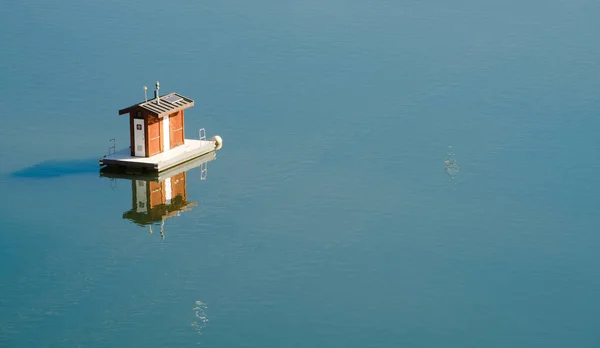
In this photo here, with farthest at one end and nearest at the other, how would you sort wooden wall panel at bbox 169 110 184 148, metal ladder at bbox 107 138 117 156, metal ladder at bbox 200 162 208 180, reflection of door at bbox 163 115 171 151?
metal ladder at bbox 107 138 117 156
wooden wall panel at bbox 169 110 184 148
metal ladder at bbox 200 162 208 180
reflection of door at bbox 163 115 171 151

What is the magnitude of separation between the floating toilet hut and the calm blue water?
1609 millimetres

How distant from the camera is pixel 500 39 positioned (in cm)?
10650

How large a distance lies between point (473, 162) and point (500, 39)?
97.1 ft

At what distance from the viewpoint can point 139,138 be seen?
75.4 m

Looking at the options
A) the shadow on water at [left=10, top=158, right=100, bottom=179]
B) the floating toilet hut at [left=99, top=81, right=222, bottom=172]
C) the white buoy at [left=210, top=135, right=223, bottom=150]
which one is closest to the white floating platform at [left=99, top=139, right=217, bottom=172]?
the floating toilet hut at [left=99, top=81, right=222, bottom=172]

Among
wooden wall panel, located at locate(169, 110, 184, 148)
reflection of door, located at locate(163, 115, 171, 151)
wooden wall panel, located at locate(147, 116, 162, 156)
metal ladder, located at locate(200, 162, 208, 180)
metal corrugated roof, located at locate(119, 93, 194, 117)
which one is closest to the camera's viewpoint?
metal corrugated roof, located at locate(119, 93, 194, 117)

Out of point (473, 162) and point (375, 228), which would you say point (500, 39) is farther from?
point (375, 228)

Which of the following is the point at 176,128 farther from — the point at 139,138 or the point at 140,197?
the point at 140,197

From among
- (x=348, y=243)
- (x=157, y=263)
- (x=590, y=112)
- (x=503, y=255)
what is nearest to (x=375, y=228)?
(x=348, y=243)

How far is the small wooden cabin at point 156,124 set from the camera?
74.9 m

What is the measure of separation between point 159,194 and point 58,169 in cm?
692

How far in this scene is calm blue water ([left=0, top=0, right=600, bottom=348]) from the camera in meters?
59.2

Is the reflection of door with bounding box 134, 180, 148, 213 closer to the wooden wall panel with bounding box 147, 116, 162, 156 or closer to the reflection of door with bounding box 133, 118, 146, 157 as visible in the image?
the reflection of door with bounding box 133, 118, 146, 157

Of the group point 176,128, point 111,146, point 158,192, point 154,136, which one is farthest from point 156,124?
point 111,146
